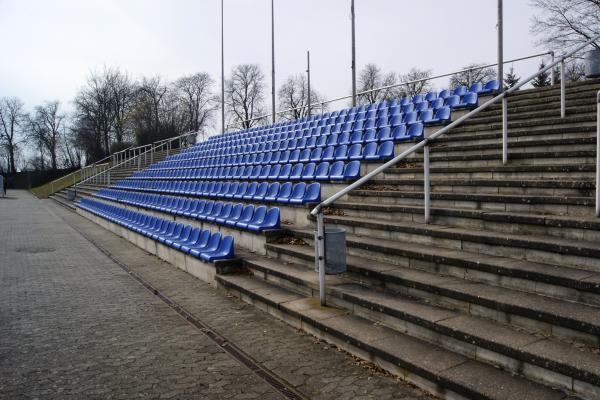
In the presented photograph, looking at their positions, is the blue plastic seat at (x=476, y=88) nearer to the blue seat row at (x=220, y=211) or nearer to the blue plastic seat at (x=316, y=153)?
the blue plastic seat at (x=316, y=153)

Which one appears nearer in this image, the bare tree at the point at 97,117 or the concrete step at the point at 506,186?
the concrete step at the point at 506,186

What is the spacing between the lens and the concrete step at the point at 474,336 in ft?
9.73

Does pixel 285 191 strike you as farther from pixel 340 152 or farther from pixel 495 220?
pixel 495 220

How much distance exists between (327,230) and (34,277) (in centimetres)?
593

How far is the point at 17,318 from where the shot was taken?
5.74 metres

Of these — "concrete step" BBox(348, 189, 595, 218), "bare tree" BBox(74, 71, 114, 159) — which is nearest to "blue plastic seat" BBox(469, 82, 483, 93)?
"concrete step" BBox(348, 189, 595, 218)

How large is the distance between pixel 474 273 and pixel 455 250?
647 millimetres

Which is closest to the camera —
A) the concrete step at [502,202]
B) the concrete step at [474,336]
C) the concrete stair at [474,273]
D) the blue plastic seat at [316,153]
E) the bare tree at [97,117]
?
the concrete step at [474,336]

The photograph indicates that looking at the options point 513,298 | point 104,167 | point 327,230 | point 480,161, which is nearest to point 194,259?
point 327,230

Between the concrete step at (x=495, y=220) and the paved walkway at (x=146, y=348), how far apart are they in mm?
2210

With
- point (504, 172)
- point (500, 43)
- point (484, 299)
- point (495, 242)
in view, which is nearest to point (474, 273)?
point (495, 242)

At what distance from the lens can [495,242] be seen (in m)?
4.66

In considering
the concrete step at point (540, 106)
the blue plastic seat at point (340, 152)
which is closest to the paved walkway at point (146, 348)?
the blue plastic seat at point (340, 152)

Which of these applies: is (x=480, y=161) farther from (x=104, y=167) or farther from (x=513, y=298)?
(x=104, y=167)
